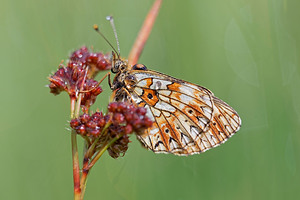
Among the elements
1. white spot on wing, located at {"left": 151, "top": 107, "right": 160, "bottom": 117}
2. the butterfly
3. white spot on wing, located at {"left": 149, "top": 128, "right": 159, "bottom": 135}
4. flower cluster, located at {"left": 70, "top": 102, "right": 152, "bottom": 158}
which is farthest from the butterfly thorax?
flower cluster, located at {"left": 70, "top": 102, "right": 152, "bottom": 158}

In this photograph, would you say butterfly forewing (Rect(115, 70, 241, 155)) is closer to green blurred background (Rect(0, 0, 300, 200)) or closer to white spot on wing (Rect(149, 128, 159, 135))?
white spot on wing (Rect(149, 128, 159, 135))

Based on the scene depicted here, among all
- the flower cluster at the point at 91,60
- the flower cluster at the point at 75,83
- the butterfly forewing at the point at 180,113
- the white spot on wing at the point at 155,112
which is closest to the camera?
the flower cluster at the point at 75,83

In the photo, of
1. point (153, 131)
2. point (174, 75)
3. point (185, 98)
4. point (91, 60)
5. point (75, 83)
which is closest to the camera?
point (75, 83)

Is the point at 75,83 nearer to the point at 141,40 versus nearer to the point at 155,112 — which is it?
the point at 141,40

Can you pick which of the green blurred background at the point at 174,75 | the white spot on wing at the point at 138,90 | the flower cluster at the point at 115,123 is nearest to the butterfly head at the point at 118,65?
the white spot on wing at the point at 138,90

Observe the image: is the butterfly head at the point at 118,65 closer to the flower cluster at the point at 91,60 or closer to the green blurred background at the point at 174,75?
the flower cluster at the point at 91,60

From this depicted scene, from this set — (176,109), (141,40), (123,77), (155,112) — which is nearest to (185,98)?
(176,109)

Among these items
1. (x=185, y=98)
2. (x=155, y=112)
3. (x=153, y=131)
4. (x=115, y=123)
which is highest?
(x=185, y=98)
